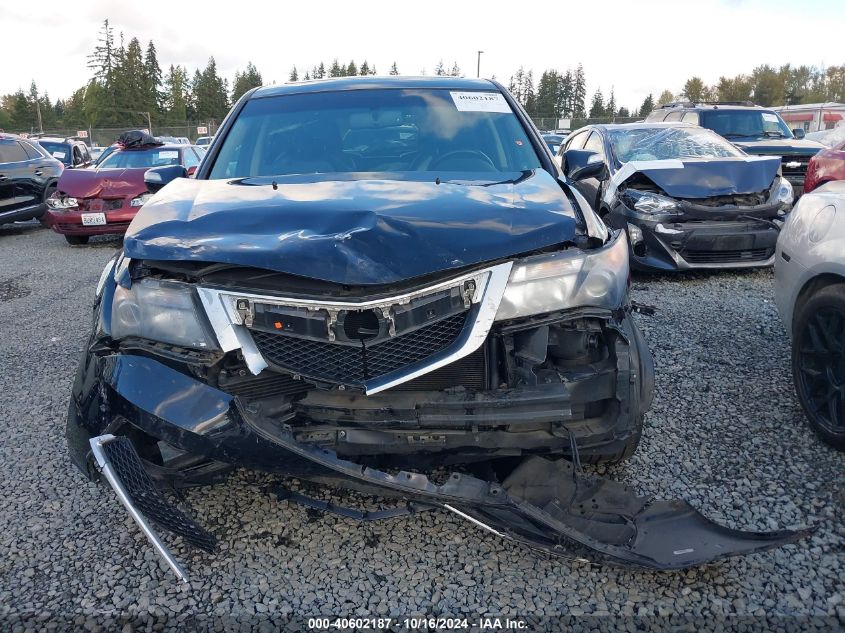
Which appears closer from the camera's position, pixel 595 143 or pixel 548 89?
pixel 595 143

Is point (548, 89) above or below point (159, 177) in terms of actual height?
above

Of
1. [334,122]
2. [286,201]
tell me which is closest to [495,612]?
[286,201]

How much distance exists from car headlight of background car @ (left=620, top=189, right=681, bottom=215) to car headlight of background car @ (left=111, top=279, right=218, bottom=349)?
16.8 feet

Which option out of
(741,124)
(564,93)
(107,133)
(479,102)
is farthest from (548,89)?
(479,102)

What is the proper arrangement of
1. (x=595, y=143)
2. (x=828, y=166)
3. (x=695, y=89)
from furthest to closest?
1. (x=695, y=89)
2. (x=595, y=143)
3. (x=828, y=166)

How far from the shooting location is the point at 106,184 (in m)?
8.88

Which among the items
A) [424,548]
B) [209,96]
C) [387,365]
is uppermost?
[209,96]

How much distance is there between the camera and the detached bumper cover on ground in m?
2.01

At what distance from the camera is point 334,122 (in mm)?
3490

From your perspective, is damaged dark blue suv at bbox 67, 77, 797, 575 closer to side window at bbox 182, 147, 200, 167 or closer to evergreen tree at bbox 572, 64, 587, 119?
side window at bbox 182, 147, 200, 167

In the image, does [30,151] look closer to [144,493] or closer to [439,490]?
[144,493]

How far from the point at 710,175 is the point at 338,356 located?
5296mm

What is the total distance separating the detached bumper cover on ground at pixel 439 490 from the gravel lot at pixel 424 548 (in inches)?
7.2

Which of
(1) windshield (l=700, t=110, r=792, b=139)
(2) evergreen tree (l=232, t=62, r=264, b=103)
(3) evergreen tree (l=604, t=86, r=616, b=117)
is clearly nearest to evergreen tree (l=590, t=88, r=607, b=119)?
(3) evergreen tree (l=604, t=86, r=616, b=117)
